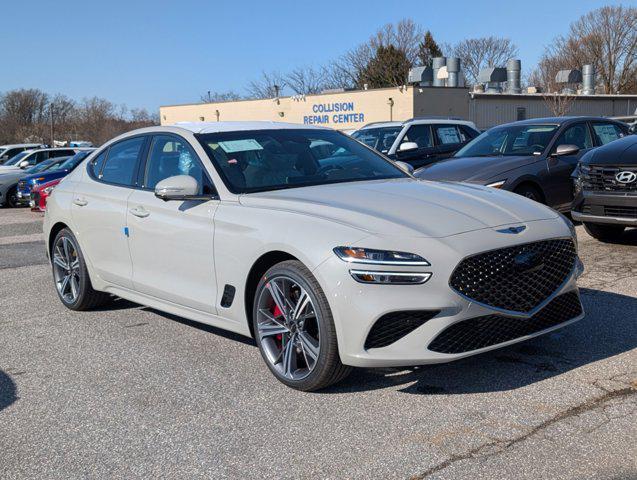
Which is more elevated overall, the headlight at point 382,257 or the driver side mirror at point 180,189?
the driver side mirror at point 180,189

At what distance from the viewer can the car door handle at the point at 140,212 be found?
5645 mm

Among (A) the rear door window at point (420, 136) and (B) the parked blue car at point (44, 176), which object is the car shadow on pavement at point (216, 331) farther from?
(B) the parked blue car at point (44, 176)

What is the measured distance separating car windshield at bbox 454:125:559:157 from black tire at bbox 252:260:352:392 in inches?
273

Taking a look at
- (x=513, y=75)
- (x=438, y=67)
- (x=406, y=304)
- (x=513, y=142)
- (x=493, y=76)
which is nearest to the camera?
(x=406, y=304)

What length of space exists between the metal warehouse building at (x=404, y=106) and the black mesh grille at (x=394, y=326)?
33009 mm

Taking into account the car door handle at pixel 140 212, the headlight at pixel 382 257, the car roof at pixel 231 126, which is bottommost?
the headlight at pixel 382 257

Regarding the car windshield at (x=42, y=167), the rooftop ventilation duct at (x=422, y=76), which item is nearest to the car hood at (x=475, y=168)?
the car windshield at (x=42, y=167)

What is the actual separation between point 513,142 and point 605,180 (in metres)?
2.35

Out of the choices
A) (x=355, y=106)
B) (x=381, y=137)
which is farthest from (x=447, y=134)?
(x=355, y=106)

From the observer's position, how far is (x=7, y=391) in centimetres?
474

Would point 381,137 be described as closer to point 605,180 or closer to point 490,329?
point 605,180

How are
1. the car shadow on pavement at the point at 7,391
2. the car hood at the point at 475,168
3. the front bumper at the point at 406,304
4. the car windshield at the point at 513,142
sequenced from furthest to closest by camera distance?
the car windshield at the point at 513,142 < the car hood at the point at 475,168 < the car shadow on pavement at the point at 7,391 < the front bumper at the point at 406,304

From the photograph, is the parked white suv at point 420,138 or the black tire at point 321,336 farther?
the parked white suv at point 420,138

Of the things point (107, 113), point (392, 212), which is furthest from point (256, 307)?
point (107, 113)
